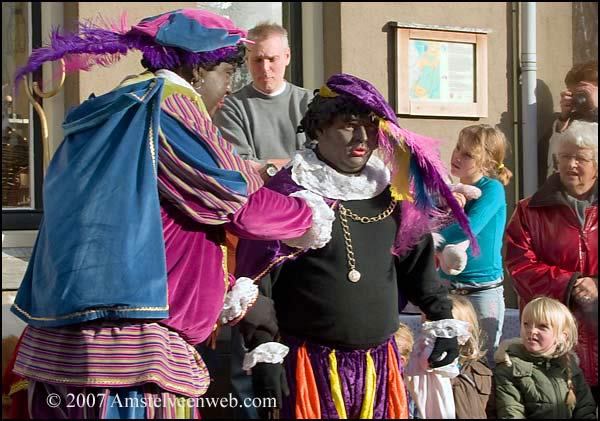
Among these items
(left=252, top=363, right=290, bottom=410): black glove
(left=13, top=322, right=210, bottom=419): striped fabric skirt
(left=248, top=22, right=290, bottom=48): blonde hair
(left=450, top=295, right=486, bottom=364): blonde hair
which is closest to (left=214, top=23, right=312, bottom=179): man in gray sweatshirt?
(left=248, top=22, right=290, bottom=48): blonde hair

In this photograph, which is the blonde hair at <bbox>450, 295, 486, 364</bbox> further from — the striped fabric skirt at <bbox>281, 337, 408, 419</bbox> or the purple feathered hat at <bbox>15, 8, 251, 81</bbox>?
the purple feathered hat at <bbox>15, 8, 251, 81</bbox>

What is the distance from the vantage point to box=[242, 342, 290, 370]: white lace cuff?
3227 mm

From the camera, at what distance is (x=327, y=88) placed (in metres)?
3.57

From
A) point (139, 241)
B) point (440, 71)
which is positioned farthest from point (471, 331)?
point (440, 71)

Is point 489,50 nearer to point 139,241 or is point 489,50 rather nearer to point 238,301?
point 238,301

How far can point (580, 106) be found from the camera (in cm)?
605

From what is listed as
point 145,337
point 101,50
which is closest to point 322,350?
point 145,337

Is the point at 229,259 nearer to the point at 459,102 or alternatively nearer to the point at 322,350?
the point at 322,350

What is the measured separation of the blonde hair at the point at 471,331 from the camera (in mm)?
4492

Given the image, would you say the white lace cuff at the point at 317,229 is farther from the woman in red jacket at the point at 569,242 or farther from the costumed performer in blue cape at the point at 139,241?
the woman in red jacket at the point at 569,242

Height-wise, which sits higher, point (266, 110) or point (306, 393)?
point (266, 110)

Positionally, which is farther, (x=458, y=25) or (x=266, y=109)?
(x=458, y=25)

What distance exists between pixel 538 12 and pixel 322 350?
443 centimetres

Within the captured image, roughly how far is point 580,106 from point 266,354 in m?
3.47
